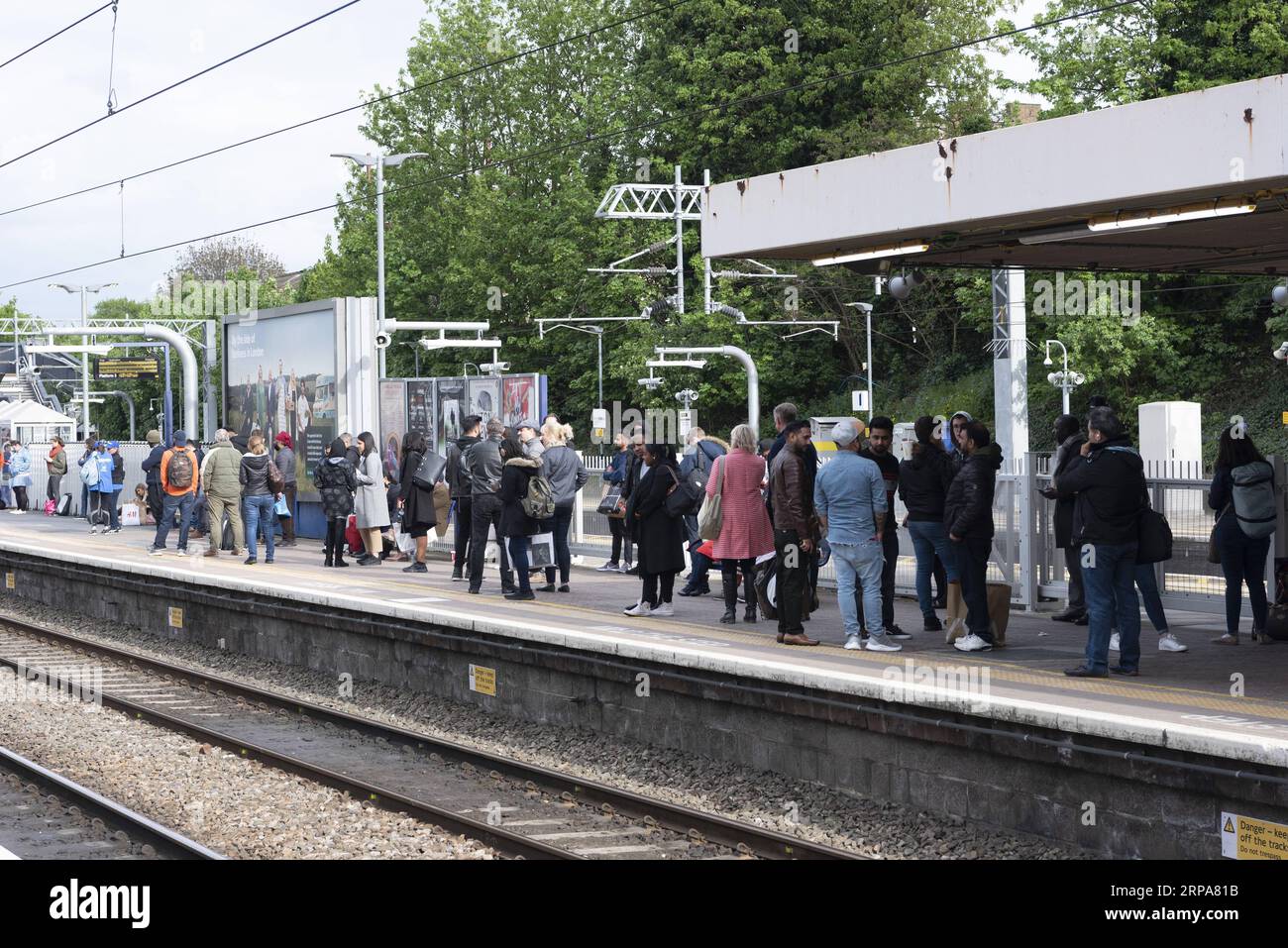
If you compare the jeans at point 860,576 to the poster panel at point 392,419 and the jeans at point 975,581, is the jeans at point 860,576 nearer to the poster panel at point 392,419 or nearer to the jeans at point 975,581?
the jeans at point 975,581

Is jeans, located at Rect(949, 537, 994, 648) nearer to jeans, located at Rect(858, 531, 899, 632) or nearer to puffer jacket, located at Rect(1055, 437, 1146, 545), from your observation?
jeans, located at Rect(858, 531, 899, 632)

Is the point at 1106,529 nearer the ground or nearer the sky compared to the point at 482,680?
nearer the sky

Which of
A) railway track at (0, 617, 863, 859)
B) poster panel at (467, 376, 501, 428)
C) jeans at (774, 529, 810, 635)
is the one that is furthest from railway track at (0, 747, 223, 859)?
poster panel at (467, 376, 501, 428)

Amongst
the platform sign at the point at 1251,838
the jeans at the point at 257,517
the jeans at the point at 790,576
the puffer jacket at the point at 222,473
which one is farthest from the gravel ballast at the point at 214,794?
the puffer jacket at the point at 222,473

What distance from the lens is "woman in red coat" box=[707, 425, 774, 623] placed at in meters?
12.7

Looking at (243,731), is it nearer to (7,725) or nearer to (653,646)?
(7,725)

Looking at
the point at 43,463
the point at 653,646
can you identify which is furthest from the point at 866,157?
the point at 43,463

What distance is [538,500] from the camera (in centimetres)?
1474

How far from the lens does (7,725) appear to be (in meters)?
13.2

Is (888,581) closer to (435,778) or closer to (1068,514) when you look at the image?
(1068,514)

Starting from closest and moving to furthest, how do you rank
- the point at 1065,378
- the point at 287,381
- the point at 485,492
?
1. the point at 485,492
2. the point at 287,381
3. the point at 1065,378

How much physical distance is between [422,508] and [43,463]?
2244 centimetres

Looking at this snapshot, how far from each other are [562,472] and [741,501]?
11.3 feet

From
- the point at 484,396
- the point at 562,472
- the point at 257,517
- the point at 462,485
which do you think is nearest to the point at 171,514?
the point at 257,517
